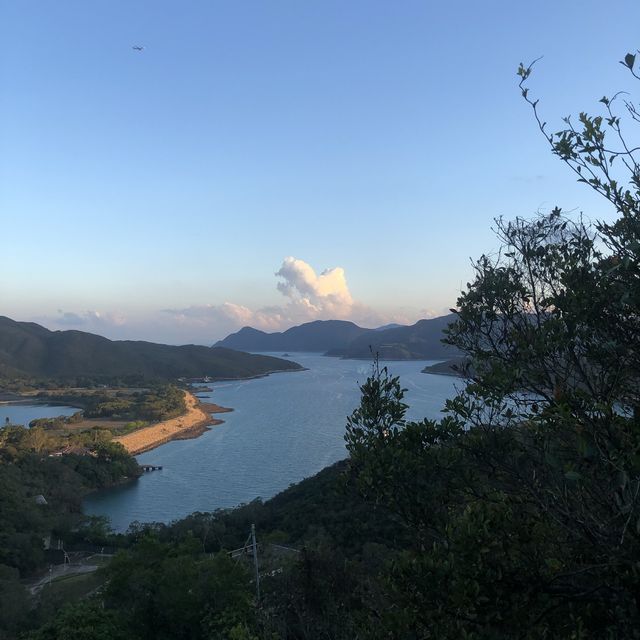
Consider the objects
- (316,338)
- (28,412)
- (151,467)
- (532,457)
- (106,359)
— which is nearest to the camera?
(532,457)

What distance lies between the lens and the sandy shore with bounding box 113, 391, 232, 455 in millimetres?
27484

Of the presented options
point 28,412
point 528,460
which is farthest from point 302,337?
point 528,460

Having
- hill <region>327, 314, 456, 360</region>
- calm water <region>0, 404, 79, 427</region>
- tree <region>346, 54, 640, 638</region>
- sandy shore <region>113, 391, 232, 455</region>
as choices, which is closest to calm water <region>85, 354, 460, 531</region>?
sandy shore <region>113, 391, 232, 455</region>

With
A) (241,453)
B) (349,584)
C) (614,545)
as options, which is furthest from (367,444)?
(241,453)

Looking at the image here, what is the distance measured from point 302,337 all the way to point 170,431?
290 feet

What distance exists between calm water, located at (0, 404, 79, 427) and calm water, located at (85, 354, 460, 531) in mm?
13008

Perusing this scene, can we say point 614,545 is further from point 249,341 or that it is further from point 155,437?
point 249,341

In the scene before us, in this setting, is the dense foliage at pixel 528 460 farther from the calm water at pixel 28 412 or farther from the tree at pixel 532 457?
the calm water at pixel 28 412

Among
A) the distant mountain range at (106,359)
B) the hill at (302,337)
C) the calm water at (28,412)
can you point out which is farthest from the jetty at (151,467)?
the hill at (302,337)

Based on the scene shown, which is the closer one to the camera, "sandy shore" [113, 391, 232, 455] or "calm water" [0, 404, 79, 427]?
"sandy shore" [113, 391, 232, 455]

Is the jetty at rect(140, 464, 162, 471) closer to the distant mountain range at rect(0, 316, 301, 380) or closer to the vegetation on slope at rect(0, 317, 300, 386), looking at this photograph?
the vegetation on slope at rect(0, 317, 300, 386)

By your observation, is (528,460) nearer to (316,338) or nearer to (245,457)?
(245,457)

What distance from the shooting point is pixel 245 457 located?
22.9 m

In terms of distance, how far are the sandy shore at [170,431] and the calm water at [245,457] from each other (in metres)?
0.84
